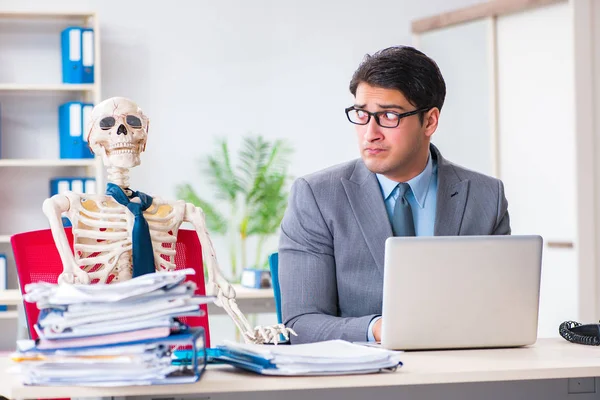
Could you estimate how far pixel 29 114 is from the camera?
4.96 meters

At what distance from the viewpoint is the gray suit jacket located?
220 cm

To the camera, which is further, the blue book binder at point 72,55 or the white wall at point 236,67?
the white wall at point 236,67

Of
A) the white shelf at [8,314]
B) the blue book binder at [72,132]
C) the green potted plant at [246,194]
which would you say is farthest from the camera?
the green potted plant at [246,194]

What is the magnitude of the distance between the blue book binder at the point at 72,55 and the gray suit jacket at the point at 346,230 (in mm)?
2716

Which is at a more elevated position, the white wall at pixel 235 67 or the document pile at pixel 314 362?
the white wall at pixel 235 67

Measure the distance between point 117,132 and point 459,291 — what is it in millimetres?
977

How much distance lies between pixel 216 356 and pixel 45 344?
1.13 feet

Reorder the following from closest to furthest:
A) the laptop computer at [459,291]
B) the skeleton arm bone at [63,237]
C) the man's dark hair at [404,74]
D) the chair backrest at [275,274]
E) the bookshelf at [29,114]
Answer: the laptop computer at [459,291]
the skeleton arm bone at [63,237]
the man's dark hair at [404,74]
the chair backrest at [275,274]
the bookshelf at [29,114]

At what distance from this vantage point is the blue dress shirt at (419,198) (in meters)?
2.33

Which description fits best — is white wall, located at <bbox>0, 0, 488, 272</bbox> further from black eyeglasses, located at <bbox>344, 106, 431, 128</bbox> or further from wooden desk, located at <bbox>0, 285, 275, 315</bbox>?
black eyeglasses, located at <bbox>344, 106, 431, 128</bbox>

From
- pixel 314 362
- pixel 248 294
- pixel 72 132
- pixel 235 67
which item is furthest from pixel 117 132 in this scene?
pixel 235 67

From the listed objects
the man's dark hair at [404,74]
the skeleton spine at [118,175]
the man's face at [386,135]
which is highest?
the man's dark hair at [404,74]

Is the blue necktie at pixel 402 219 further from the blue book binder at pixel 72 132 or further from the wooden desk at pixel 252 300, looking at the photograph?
the blue book binder at pixel 72 132

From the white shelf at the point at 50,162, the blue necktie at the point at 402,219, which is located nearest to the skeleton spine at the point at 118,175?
the blue necktie at the point at 402,219
